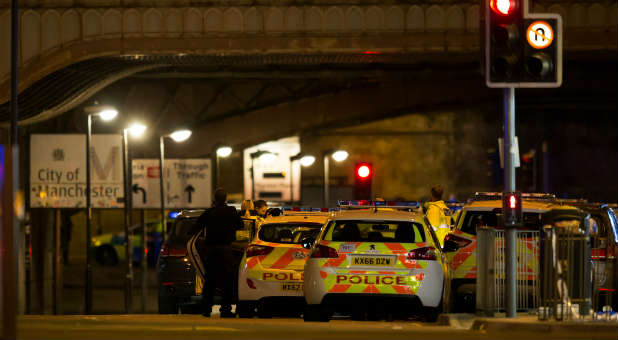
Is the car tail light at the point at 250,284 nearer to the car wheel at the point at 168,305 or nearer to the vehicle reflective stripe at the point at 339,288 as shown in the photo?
the vehicle reflective stripe at the point at 339,288

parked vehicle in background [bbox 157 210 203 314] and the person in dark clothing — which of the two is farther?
parked vehicle in background [bbox 157 210 203 314]

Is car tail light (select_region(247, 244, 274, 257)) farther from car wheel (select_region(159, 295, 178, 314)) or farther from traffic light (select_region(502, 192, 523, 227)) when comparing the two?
traffic light (select_region(502, 192, 523, 227))

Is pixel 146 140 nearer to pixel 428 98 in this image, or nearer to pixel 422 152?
pixel 428 98

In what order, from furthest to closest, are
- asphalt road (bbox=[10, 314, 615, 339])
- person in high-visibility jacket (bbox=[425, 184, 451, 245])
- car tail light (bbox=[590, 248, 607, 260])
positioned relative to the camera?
person in high-visibility jacket (bbox=[425, 184, 451, 245])
car tail light (bbox=[590, 248, 607, 260])
asphalt road (bbox=[10, 314, 615, 339])

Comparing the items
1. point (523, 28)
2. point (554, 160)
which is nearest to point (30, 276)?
point (523, 28)

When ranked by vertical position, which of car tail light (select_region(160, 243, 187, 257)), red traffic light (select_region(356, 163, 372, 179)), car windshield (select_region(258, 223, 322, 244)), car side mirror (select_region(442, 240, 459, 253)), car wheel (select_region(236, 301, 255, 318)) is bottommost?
car wheel (select_region(236, 301, 255, 318))

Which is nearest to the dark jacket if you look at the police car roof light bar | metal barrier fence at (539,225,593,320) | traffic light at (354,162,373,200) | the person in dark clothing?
the person in dark clothing

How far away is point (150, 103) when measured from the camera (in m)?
36.5

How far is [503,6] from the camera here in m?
14.3

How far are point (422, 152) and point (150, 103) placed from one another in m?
23.1

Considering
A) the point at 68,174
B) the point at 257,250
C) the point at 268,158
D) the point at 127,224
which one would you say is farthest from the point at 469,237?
the point at 268,158

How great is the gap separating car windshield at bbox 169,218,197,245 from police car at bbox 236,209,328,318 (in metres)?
2.30

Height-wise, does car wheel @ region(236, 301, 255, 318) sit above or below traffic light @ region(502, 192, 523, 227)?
below

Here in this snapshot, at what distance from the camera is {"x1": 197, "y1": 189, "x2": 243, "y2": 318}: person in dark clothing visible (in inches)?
637
